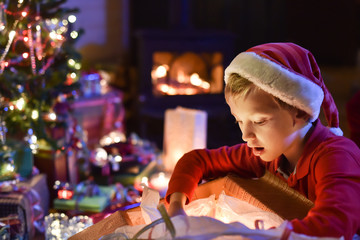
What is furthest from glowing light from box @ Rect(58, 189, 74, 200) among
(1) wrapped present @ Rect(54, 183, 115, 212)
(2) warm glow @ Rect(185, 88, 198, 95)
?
(2) warm glow @ Rect(185, 88, 198, 95)

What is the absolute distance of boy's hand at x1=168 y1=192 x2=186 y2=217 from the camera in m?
1.07

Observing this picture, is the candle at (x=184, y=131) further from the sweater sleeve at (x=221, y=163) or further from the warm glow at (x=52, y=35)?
the sweater sleeve at (x=221, y=163)

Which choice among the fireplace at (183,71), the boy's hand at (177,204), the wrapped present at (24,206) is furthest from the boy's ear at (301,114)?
the fireplace at (183,71)

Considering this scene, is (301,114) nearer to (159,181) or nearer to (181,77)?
(159,181)

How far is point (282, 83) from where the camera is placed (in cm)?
107

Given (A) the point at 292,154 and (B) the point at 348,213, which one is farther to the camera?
(A) the point at 292,154

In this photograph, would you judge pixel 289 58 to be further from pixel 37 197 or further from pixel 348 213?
pixel 37 197

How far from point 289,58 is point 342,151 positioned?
0.26 metres

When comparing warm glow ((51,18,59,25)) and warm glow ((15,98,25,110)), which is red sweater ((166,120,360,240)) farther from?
warm glow ((51,18,59,25))

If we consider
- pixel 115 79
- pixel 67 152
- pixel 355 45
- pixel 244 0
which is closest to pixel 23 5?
pixel 67 152

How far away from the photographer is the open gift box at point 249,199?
1.08 meters

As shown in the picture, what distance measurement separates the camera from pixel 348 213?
2.98 feet

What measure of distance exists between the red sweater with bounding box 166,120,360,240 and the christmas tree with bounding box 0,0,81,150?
3.49 feet

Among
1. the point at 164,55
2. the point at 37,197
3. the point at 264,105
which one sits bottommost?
the point at 37,197
